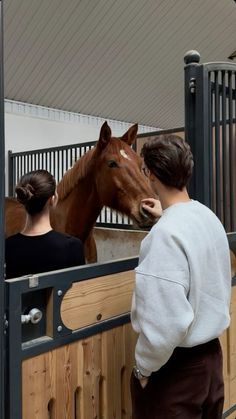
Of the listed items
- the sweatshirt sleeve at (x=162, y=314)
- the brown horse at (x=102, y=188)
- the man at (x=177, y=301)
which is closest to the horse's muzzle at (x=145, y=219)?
the brown horse at (x=102, y=188)

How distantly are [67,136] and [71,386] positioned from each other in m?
5.68


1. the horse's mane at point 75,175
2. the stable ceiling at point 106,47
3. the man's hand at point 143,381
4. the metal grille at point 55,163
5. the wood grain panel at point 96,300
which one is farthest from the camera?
the stable ceiling at point 106,47

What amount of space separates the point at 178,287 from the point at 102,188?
1.54 m

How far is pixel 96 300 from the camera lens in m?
1.19

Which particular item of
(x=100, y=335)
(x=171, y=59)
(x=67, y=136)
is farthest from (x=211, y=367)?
(x=171, y=59)

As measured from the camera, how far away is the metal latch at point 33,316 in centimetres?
97

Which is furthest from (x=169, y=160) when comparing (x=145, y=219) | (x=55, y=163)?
(x=55, y=163)

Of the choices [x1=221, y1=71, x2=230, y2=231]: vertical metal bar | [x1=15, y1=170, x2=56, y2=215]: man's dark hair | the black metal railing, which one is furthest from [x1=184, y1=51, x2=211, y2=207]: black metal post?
[x1=15, y1=170, x2=56, y2=215]: man's dark hair

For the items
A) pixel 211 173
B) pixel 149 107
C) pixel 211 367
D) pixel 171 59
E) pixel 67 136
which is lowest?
pixel 211 367

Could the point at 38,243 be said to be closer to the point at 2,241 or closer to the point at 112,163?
the point at 2,241

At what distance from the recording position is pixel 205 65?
4.90 ft

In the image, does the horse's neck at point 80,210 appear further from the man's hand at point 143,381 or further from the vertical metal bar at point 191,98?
the man's hand at point 143,381

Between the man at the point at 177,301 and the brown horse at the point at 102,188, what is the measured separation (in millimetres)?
1160

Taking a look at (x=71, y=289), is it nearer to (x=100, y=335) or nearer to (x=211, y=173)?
(x=100, y=335)
